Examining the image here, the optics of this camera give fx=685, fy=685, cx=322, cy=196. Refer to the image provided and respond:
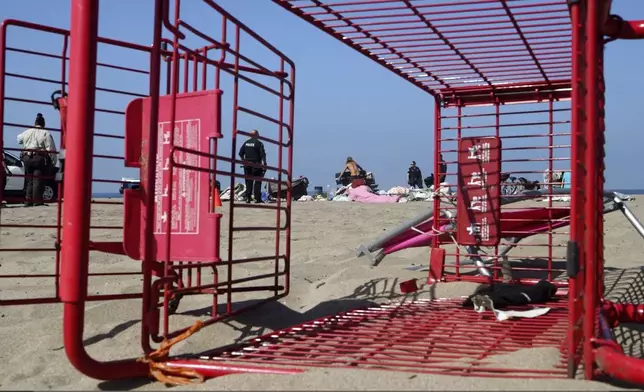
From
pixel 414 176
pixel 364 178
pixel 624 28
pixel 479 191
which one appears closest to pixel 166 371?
pixel 624 28

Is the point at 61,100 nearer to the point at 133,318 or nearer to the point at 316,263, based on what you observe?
the point at 133,318

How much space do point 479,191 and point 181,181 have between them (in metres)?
2.67

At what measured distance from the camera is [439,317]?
4.00 m

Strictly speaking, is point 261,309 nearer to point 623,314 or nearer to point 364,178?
point 623,314

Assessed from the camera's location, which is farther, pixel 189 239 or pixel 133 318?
pixel 133 318

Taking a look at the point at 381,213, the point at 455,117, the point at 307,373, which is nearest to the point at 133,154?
the point at 307,373

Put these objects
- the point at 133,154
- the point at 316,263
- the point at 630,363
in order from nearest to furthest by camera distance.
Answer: the point at 630,363
the point at 133,154
the point at 316,263

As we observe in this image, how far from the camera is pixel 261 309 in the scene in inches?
166

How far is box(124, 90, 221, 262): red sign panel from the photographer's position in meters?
3.15

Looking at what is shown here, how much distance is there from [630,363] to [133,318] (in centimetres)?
285

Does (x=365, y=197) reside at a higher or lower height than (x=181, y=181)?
higher

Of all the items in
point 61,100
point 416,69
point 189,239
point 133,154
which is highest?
point 416,69

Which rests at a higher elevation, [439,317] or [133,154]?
[133,154]

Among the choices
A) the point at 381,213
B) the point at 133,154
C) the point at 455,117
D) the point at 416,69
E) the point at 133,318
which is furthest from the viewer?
the point at 381,213
